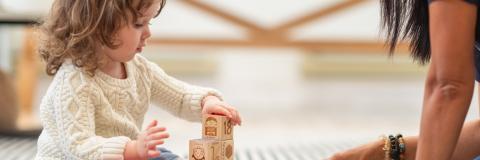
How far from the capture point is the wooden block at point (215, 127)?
1083 millimetres

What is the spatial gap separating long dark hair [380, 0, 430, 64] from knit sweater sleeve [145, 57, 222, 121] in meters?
0.29

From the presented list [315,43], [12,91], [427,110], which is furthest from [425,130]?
[315,43]

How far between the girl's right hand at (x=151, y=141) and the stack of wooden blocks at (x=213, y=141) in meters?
0.09

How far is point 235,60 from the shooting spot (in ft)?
12.1

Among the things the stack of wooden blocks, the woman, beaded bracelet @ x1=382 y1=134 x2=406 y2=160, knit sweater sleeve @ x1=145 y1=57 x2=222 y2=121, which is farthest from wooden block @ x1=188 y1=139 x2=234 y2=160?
beaded bracelet @ x1=382 y1=134 x2=406 y2=160

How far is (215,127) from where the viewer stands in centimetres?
109

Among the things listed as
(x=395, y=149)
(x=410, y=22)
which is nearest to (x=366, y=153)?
(x=395, y=149)

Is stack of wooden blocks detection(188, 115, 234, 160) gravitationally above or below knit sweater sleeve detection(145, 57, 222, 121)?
below

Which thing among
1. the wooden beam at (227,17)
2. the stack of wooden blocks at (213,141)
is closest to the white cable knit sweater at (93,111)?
the stack of wooden blocks at (213,141)

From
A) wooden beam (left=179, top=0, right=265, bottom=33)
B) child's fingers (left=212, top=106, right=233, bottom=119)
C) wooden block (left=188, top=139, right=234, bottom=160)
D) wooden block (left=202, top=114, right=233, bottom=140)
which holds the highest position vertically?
wooden beam (left=179, top=0, right=265, bottom=33)

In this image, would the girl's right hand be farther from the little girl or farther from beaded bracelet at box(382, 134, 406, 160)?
beaded bracelet at box(382, 134, 406, 160)

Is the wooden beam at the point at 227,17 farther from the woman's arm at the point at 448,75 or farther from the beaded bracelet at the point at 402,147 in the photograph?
the woman's arm at the point at 448,75

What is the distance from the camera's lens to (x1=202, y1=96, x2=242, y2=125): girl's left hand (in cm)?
113

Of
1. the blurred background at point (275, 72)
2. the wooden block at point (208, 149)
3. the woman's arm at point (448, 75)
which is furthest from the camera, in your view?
the blurred background at point (275, 72)
